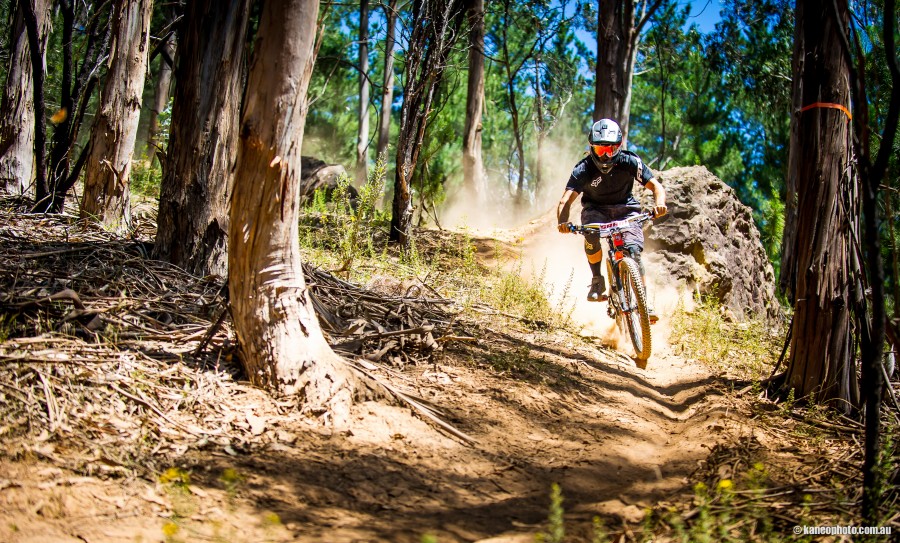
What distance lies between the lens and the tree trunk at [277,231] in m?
3.69

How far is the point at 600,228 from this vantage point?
641cm

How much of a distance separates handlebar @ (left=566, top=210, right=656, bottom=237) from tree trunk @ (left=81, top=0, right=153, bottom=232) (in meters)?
4.27

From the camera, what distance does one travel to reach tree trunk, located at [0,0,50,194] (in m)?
7.18

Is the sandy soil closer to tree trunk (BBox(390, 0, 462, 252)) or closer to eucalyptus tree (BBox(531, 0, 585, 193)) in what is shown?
tree trunk (BBox(390, 0, 462, 252))

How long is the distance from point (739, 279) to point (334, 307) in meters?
7.11

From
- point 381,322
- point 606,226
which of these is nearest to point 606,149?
point 606,226

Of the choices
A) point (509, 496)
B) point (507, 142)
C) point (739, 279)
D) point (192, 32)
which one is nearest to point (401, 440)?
point (509, 496)

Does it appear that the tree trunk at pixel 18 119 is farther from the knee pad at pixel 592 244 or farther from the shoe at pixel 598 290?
the shoe at pixel 598 290

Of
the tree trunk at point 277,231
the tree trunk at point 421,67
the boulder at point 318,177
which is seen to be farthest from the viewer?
the boulder at point 318,177

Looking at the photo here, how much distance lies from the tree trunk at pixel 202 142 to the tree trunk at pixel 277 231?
1.30 metres

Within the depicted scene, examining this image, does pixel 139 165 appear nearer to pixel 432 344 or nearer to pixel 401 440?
pixel 432 344

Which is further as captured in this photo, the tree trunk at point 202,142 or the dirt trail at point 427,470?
the tree trunk at point 202,142

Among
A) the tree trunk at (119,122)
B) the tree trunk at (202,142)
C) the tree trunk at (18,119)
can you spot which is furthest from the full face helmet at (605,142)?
the tree trunk at (18,119)

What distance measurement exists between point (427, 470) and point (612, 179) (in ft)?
13.6
